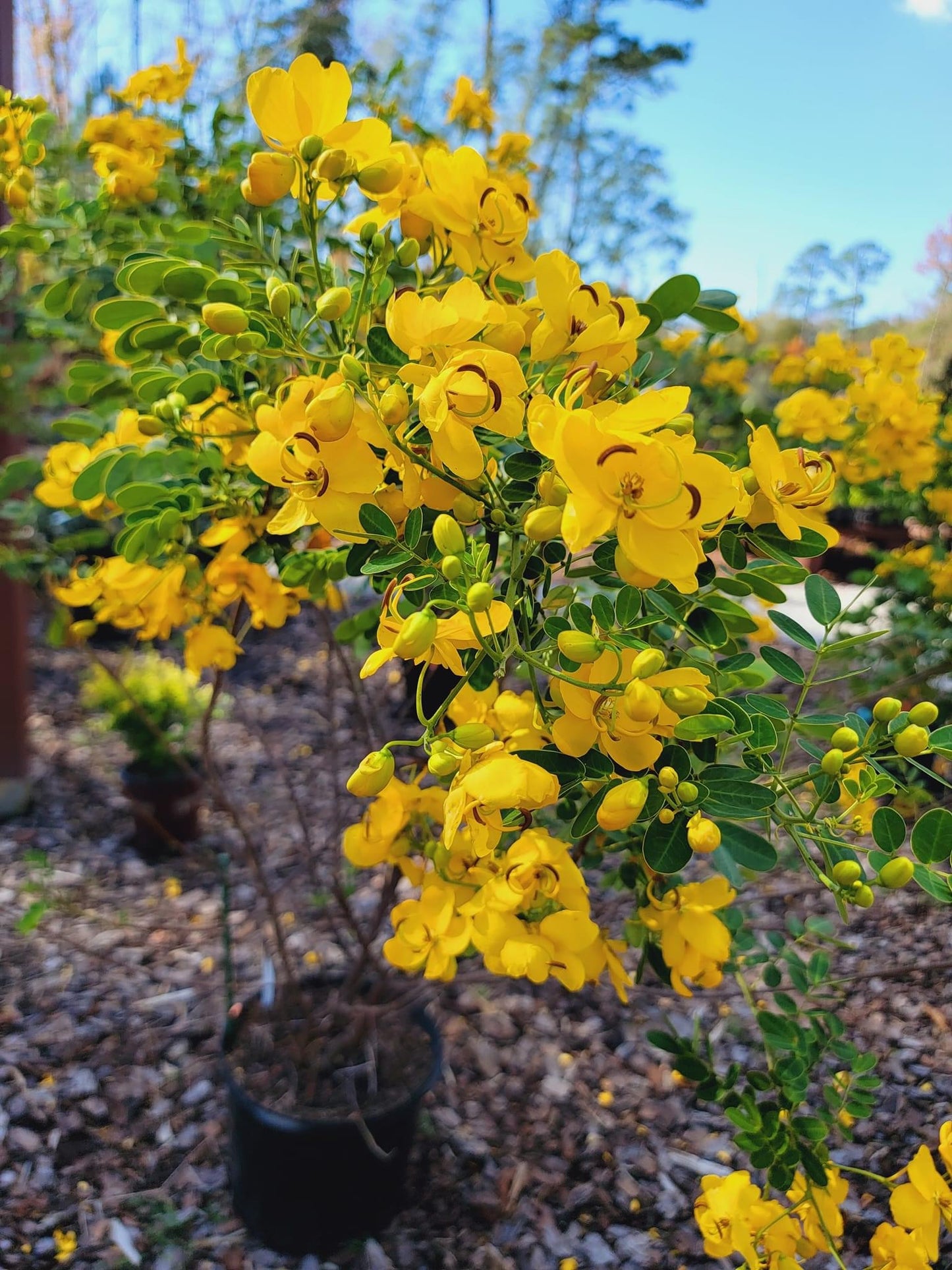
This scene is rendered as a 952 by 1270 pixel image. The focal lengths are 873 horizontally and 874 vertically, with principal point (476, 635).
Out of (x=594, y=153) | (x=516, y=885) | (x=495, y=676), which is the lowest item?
(x=516, y=885)

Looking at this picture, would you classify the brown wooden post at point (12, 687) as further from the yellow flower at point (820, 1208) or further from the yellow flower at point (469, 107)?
the yellow flower at point (820, 1208)

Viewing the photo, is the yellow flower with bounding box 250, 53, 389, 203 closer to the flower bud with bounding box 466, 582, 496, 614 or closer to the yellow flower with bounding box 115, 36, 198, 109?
the flower bud with bounding box 466, 582, 496, 614

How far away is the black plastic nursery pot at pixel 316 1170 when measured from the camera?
4.44 feet

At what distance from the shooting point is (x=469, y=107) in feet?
4.93

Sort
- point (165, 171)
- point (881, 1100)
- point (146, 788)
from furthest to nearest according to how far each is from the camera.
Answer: point (146, 788)
point (881, 1100)
point (165, 171)

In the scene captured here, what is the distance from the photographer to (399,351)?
0.72 m

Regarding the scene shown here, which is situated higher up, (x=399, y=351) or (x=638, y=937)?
(x=399, y=351)

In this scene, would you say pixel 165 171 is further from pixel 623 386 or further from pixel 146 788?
pixel 146 788

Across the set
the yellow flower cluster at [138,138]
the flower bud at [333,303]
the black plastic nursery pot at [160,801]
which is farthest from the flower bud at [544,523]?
the black plastic nursery pot at [160,801]

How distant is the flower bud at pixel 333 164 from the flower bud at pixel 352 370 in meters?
0.15

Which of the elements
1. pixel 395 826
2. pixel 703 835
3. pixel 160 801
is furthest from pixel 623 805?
pixel 160 801

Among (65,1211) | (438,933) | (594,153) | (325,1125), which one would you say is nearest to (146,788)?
(65,1211)

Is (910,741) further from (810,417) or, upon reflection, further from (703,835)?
(810,417)

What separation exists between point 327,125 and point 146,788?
7.54 ft
